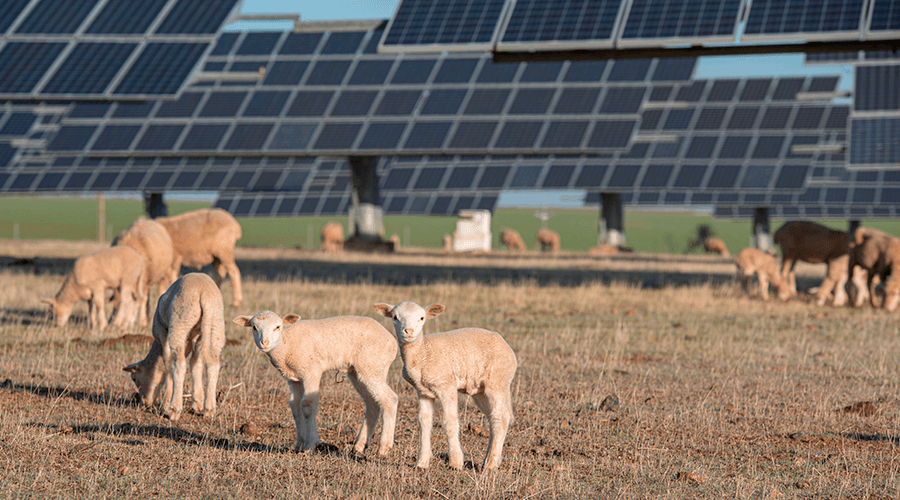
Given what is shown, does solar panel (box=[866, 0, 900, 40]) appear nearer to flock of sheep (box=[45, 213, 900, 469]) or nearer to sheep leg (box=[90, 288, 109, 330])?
flock of sheep (box=[45, 213, 900, 469])

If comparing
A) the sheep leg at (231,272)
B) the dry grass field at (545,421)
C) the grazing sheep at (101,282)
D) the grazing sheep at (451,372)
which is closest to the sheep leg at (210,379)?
the dry grass field at (545,421)

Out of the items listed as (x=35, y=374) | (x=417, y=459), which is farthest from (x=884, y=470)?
(x=35, y=374)

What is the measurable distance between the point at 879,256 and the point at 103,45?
1887cm

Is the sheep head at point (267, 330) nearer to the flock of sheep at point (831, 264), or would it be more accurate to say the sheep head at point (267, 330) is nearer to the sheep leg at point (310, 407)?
the sheep leg at point (310, 407)

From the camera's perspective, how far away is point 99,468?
18.4 feet

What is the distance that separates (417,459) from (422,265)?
73.4ft

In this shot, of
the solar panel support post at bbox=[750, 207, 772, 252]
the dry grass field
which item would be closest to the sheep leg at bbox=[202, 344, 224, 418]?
the dry grass field

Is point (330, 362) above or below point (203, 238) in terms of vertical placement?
below

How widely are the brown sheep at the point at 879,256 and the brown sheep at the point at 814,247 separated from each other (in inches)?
47.3

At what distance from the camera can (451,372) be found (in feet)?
18.4

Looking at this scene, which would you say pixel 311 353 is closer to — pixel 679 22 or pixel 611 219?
pixel 679 22

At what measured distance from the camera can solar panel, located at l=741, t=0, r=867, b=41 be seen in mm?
15623

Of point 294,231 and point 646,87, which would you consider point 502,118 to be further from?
point 294,231

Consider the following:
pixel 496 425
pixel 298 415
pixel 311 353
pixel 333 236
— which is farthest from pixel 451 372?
pixel 333 236
